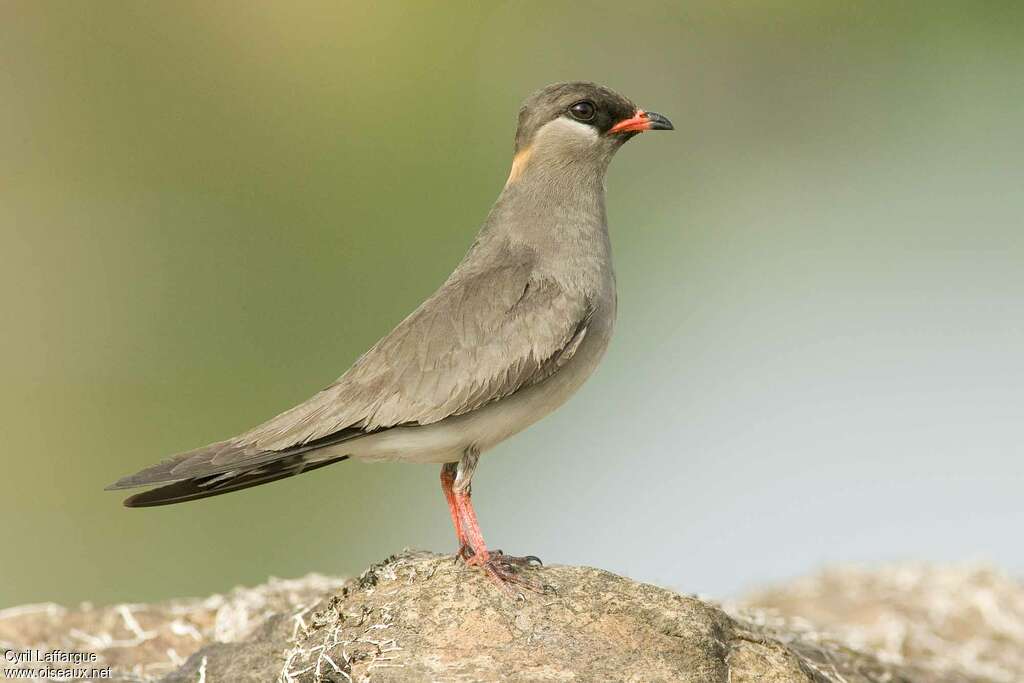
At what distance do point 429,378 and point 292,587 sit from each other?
196 cm

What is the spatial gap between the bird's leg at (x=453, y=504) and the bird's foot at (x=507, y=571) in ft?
0.18

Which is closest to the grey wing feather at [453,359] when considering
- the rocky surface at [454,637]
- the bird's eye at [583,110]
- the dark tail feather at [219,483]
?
the dark tail feather at [219,483]

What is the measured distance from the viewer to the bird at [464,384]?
4887mm

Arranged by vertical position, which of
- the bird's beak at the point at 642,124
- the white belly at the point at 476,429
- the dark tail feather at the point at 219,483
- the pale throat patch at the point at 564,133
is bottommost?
the dark tail feather at the point at 219,483

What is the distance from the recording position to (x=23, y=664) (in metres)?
5.29

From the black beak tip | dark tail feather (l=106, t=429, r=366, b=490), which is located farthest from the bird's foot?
the black beak tip

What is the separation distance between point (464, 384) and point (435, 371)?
0.47ft

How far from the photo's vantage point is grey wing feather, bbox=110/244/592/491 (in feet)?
16.0

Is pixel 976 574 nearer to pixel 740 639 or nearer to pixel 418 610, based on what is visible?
pixel 740 639

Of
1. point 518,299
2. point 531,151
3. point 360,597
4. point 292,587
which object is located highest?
point 531,151

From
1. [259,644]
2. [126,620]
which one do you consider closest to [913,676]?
[259,644]

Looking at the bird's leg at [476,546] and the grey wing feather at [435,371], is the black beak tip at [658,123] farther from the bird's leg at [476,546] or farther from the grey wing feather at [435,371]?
the bird's leg at [476,546]

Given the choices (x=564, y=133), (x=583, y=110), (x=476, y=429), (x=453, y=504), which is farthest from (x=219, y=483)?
(x=583, y=110)

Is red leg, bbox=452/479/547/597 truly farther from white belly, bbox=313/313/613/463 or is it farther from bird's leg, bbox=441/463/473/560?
white belly, bbox=313/313/613/463
